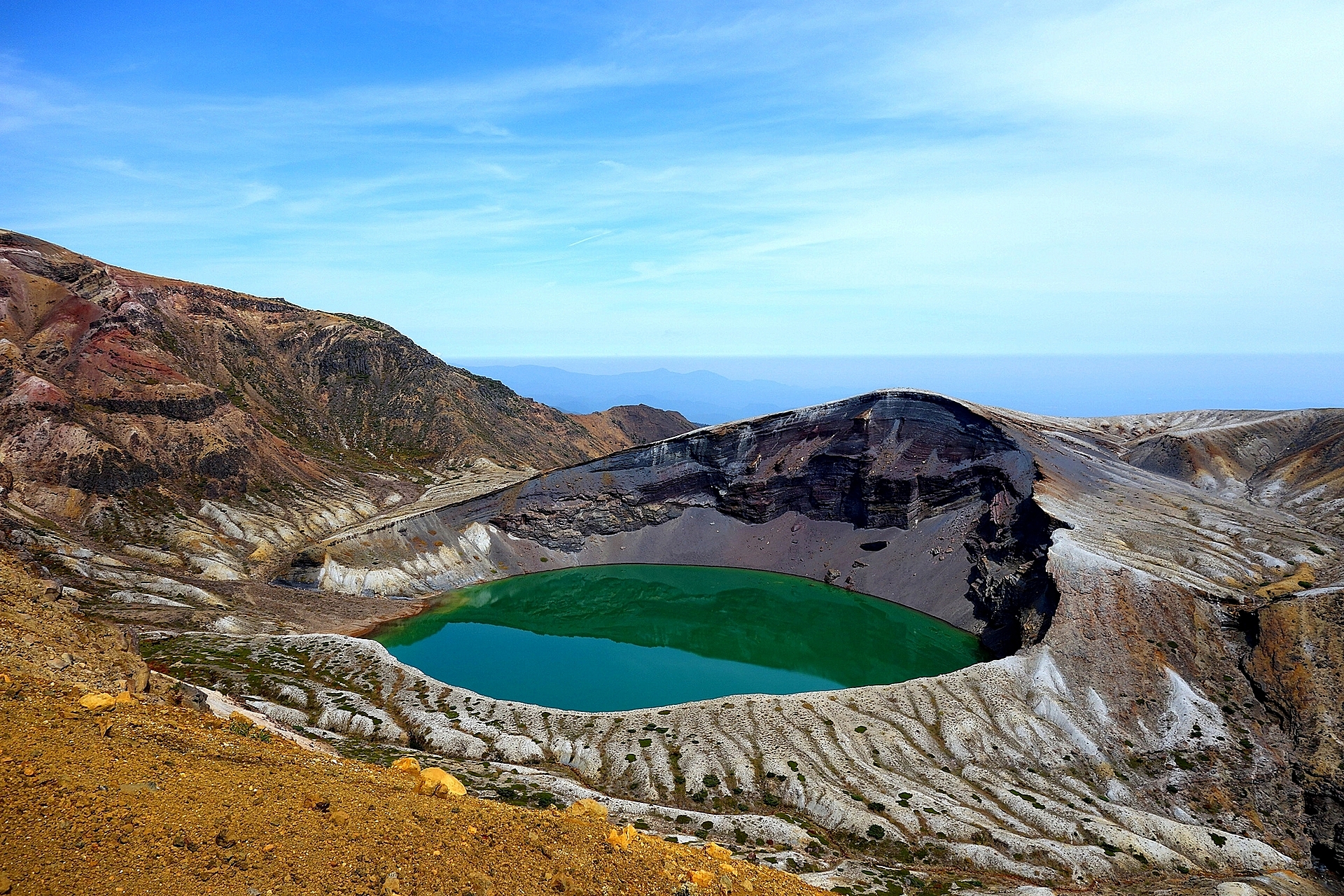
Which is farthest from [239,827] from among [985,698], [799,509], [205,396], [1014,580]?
[205,396]

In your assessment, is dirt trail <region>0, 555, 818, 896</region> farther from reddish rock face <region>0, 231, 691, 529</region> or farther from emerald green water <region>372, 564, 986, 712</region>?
reddish rock face <region>0, 231, 691, 529</region>

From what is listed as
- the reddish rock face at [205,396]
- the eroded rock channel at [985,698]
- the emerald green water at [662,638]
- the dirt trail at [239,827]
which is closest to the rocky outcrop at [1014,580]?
the eroded rock channel at [985,698]

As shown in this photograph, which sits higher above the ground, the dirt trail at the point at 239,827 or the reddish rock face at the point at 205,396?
the reddish rock face at the point at 205,396

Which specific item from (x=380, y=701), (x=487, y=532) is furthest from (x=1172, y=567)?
(x=487, y=532)

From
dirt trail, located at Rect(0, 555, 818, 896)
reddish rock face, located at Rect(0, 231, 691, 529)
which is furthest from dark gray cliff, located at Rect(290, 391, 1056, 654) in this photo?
dirt trail, located at Rect(0, 555, 818, 896)

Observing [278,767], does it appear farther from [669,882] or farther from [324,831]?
[669,882]

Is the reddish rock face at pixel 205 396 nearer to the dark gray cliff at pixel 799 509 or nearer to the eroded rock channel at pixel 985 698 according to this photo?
the eroded rock channel at pixel 985 698
